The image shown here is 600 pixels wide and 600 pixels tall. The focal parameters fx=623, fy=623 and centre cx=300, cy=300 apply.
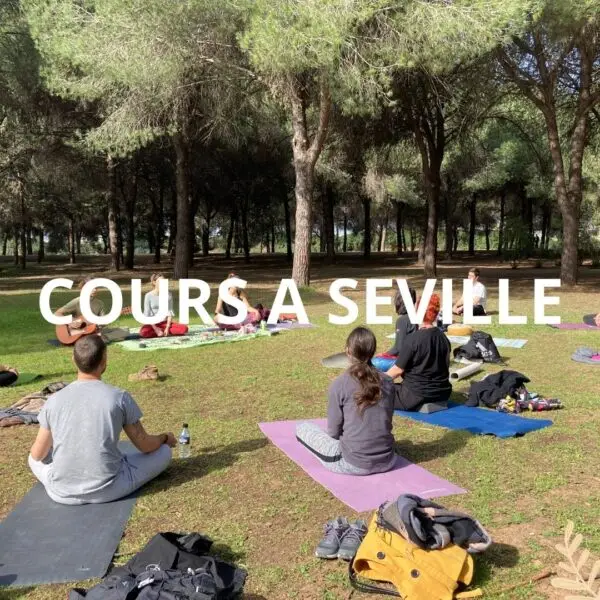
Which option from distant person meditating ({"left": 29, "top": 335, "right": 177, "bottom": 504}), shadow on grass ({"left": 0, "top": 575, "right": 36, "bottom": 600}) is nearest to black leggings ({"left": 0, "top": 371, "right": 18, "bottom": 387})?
distant person meditating ({"left": 29, "top": 335, "right": 177, "bottom": 504})

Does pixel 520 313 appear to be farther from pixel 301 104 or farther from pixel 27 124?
pixel 27 124

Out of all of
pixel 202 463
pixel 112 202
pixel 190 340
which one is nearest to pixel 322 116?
pixel 190 340

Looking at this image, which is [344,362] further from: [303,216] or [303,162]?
[303,162]

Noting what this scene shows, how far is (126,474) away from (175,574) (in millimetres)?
1558

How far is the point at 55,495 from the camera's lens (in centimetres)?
423

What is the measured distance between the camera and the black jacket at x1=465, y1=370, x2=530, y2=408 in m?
6.61

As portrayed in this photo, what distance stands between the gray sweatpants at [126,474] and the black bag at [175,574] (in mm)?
1044

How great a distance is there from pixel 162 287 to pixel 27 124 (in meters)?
14.1

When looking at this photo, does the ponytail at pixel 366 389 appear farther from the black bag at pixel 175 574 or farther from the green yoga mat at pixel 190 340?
the green yoga mat at pixel 190 340

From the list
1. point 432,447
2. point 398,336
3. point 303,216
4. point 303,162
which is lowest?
point 432,447

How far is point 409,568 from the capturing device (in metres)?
3.16

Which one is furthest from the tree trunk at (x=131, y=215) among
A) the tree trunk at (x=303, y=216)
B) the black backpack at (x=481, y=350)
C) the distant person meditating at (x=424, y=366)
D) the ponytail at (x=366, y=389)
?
the ponytail at (x=366, y=389)

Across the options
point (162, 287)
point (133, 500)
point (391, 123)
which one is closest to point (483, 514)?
point (133, 500)

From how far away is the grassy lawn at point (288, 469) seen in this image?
352 cm
